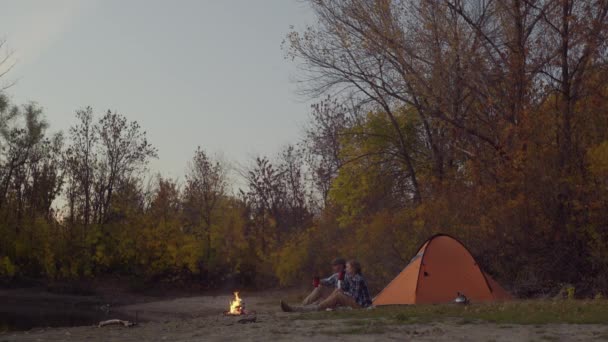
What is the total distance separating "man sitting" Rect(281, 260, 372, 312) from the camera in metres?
15.5

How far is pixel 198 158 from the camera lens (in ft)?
153

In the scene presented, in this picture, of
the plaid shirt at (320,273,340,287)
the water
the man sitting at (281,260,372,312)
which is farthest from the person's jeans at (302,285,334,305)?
the water

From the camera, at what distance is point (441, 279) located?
18.2 metres

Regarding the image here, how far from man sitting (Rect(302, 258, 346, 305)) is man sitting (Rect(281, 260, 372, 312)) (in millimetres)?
281

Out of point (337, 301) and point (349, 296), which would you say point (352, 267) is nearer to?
point (349, 296)

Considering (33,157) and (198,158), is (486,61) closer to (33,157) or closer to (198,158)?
(198,158)

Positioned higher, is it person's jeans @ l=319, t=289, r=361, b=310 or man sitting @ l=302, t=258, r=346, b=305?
man sitting @ l=302, t=258, r=346, b=305

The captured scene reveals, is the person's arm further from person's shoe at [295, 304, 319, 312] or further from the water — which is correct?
the water

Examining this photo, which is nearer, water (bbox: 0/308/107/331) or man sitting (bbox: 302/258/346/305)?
man sitting (bbox: 302/258/346/305)

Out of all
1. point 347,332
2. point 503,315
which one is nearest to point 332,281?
point 503,315

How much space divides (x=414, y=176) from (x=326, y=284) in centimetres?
1508

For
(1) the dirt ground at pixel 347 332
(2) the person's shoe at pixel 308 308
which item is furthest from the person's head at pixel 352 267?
(1) the dirt ground at pixel 347 332

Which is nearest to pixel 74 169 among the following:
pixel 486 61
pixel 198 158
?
pixel 198 158

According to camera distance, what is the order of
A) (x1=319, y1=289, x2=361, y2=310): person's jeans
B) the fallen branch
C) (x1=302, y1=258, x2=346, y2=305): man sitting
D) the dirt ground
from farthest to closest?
(x1=302, y1=258, x2=346, y2=305): man sitting < (x1=319, y1=289, x2=361, y2=310): person's jeans < the fallen branch < the dirt ground
